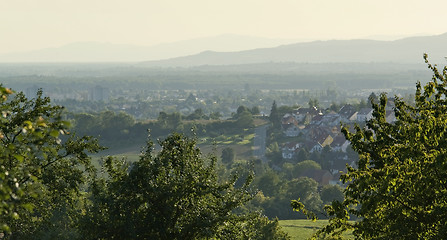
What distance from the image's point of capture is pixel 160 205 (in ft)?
56.9

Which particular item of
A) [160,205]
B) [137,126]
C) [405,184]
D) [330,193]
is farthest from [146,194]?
[137,126]

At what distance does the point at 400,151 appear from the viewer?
1208 cm

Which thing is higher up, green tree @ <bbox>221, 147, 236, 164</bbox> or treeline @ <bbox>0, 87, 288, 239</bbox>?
treeline @ <bbox>0, 87, 288, 239</bbox>

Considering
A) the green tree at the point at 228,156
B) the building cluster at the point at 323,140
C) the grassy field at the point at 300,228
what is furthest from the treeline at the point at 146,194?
the green tree at the point at 228,156

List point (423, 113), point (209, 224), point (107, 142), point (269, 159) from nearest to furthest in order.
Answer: point (423, 113) → point (209, 224) → point (269, 159) → point (107, 142)

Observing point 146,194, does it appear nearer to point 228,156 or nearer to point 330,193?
point 330,193

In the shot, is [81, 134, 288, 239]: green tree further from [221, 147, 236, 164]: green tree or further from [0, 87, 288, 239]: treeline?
[221, 147, 236, 164]: green tree

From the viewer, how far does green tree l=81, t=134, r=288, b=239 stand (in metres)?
17.1

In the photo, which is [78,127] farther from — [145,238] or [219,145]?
[145,238]

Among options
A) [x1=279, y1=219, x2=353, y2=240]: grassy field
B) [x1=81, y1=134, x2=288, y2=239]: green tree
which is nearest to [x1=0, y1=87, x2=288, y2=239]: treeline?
[x1=81, y1=134, x2=288, y2=239]: green tree

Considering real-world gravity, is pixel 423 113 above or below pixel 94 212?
above

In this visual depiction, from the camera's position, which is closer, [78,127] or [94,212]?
[94,212]

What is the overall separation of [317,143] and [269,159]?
20.1 metres

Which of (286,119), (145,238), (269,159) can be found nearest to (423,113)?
(145,238)
